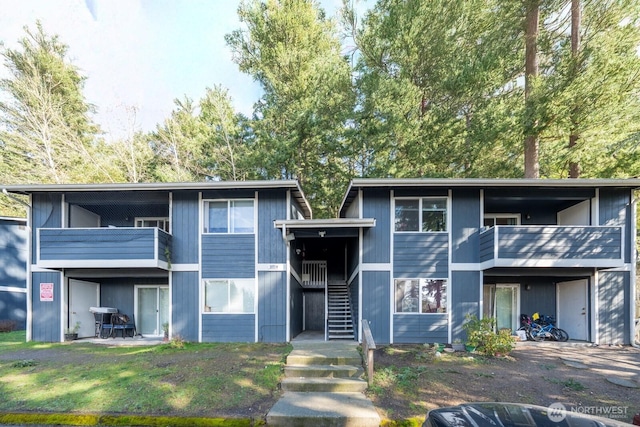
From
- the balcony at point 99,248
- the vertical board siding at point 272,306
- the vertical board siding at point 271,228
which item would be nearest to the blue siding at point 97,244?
the balcony at point 99,248

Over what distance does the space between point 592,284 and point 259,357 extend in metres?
10.6

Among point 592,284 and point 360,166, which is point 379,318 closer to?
point 592,284

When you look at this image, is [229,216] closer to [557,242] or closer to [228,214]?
[228,214]

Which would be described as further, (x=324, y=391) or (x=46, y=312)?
(x=46, y=312)


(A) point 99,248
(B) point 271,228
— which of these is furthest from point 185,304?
(B) point 271,228

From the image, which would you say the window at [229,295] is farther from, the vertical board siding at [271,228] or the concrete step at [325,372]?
the concrete step at [325,372]

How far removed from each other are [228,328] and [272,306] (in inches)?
61.7

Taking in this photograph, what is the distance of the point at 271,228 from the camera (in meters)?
10.6

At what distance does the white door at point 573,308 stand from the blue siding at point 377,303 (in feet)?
21.4

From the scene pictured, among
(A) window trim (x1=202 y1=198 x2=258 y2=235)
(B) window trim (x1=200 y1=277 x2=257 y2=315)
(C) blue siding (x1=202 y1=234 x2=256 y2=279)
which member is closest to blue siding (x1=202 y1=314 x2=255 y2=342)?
(B) window trim (x1=200 y1=277 x2=257 y2=315)

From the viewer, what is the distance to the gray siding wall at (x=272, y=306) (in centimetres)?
1020

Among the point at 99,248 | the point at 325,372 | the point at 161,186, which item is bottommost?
the point at 325,372

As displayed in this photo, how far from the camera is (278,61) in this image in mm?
17469

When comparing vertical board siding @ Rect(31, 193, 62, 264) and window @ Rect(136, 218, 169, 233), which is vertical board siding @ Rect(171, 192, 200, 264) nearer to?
window @ Rect(136, 218, 169, 233)
